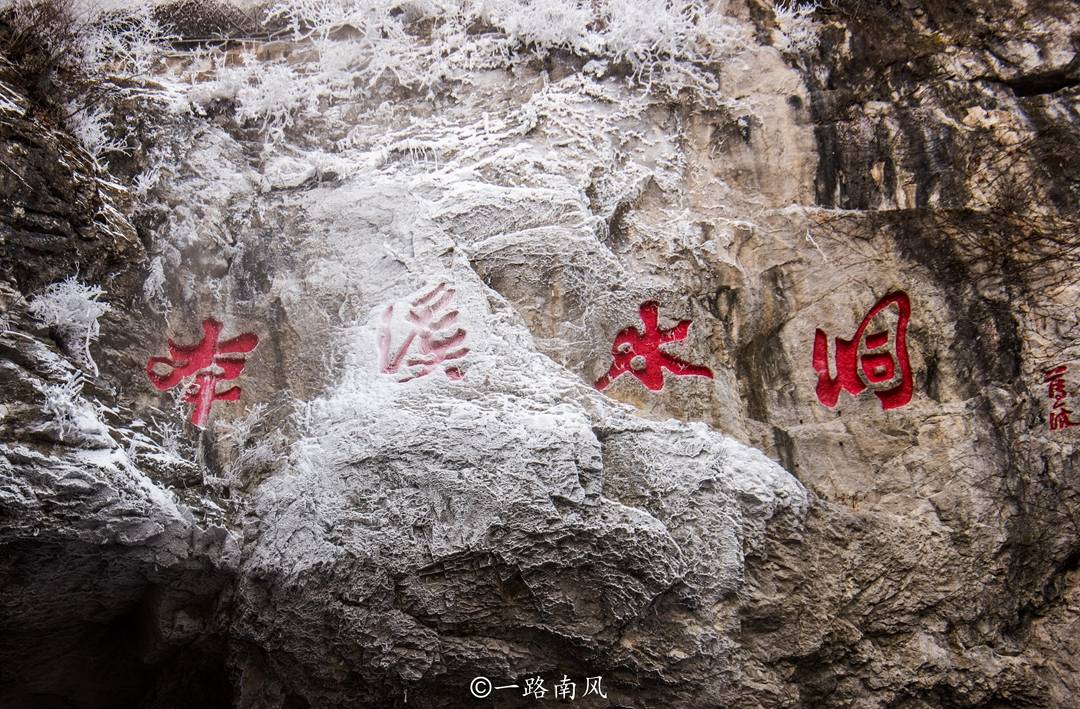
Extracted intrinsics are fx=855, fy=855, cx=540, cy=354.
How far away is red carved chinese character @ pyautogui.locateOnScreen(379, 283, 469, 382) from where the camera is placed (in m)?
4.26

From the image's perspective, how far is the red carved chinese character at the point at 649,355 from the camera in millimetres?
4441

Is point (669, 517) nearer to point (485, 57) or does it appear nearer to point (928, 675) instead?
point (928, 675)

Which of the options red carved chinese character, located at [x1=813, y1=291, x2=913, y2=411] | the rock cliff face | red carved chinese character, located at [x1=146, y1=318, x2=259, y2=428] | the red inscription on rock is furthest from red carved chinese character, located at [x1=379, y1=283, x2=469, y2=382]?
the red inscription on rock

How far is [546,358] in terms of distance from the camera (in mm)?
4355

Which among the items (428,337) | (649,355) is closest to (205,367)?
(428,337)

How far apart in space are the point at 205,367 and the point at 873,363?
139 inches

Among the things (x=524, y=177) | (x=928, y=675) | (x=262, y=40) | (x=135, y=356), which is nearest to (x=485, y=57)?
(x=524, y=177)

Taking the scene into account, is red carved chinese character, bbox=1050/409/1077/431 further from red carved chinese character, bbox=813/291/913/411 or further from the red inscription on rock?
red carved chinese character, bbox=813/291/913/411

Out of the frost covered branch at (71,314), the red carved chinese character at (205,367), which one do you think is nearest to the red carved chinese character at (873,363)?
the red carved chinese character at (205,367)

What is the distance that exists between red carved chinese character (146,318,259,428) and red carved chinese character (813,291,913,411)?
3.03m

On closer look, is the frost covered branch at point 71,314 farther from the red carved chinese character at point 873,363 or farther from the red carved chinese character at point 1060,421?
the red carved chinese character at point 1060,421

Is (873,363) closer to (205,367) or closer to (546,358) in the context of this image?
(546,358)

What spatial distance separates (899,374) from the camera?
455 centimetres

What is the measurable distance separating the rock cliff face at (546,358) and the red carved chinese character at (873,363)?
2 cm
